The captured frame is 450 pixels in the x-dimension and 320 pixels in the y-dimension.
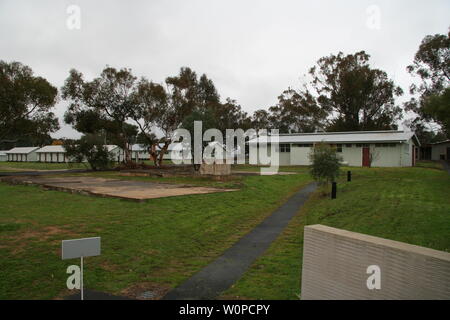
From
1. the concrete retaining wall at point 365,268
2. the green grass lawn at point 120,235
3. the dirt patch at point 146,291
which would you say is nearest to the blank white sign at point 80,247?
the dirt patch at point 146,291

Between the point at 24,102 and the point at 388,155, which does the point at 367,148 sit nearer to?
the point at 388,155

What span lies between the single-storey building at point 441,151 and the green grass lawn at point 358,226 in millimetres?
42308

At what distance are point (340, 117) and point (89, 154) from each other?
39.2m

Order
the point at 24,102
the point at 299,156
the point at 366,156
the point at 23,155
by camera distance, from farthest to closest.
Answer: the point at 23,155 → the point at 299,156 → the point at 366,156 → the point at 24,102

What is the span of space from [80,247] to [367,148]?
117 ft

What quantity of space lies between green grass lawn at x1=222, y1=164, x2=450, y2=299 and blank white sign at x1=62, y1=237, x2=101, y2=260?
216cm

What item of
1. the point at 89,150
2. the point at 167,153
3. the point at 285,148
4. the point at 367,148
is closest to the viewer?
the point at 367,148

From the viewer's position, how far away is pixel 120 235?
888 cm

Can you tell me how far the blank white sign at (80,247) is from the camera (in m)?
4.47

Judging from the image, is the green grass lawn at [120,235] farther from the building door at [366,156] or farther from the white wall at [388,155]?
the white wall at [388,155]

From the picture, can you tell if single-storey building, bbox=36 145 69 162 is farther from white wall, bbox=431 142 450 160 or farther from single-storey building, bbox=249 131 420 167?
white wall, bbox=431 142 450 160

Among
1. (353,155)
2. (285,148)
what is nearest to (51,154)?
(285,148)

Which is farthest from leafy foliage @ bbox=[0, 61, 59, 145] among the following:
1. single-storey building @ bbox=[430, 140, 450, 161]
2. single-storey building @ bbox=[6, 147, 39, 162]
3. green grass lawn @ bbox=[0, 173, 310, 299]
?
single-storey building @ bbox=[430, 140, 450, 161]

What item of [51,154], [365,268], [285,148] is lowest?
[365,268]
